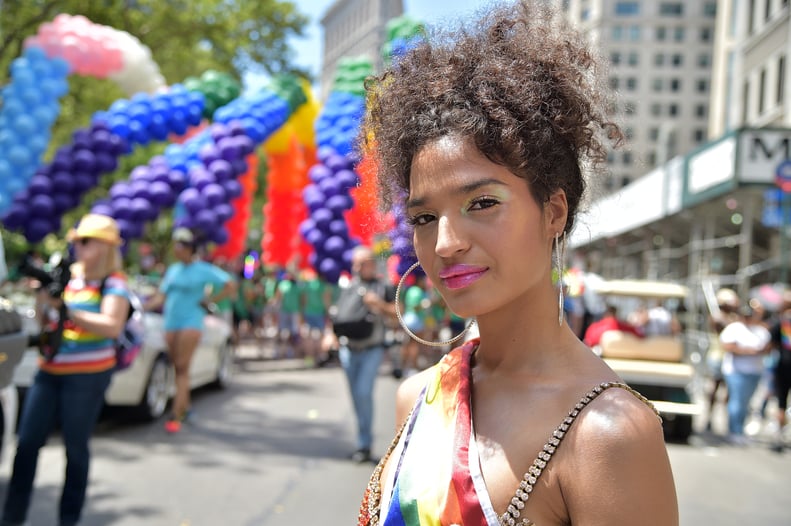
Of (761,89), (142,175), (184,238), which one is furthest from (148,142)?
(761,89)

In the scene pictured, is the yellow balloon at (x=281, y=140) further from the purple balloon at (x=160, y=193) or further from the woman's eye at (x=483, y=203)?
the woman's eye at (x=483, y=203)

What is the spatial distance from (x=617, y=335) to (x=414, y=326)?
2971mm

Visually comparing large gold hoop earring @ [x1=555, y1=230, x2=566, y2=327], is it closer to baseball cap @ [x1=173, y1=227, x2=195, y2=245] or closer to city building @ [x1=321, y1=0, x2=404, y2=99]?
baseball cap @ [x1=173, y1=227, x2=195, y2=245]

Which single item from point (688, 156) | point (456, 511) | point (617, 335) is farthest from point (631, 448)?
point (688, 156)

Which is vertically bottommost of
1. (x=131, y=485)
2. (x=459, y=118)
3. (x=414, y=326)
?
(x=131, y=485)

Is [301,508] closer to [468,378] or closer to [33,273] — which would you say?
[33,273]

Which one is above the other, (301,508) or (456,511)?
(456,511)

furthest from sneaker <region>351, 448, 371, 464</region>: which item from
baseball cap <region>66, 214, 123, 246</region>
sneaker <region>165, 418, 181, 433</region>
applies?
baseball cap <region>66, 214, 123, 246</region>

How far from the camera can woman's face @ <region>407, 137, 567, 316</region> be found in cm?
136

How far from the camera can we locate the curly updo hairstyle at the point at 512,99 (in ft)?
4.45

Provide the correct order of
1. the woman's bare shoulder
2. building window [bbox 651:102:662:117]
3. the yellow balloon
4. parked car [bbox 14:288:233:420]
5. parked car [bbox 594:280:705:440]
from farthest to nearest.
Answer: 1. building window [bbox 651:102:662:117]
2. the yellow balloon
3. parked car [bbox 594:280:705:440]
4. parked car [bbox 14:288:233:420]
5. the woman's bare shoulder

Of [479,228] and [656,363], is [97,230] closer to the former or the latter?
[479,228]

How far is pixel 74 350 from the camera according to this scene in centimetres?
405

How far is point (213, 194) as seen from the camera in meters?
A: 11.0
